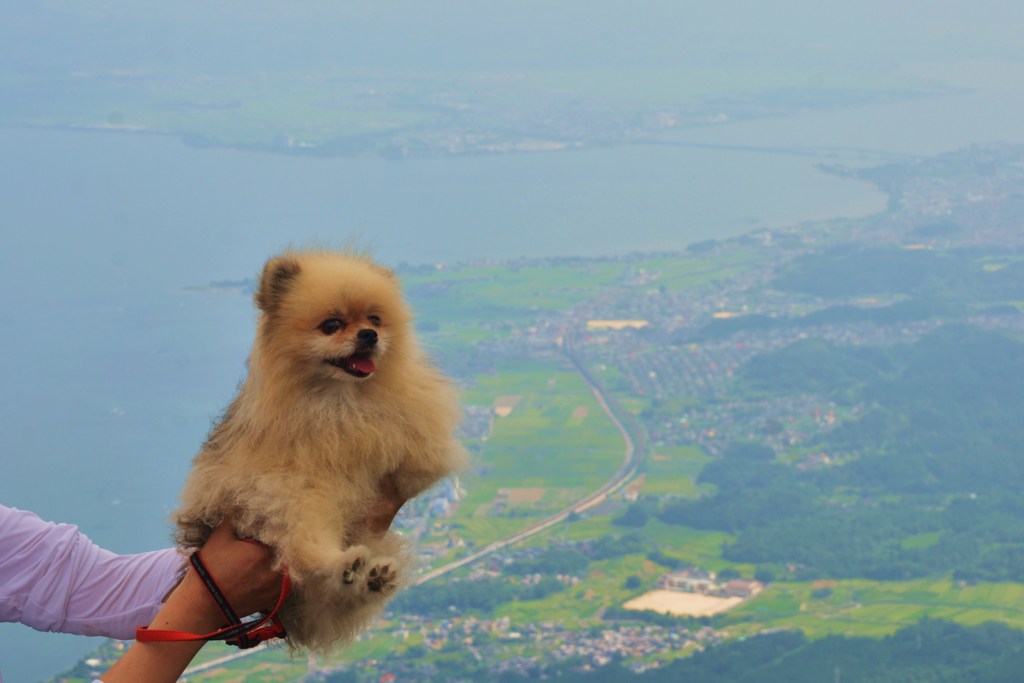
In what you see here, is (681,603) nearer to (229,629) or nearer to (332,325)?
(332,325)

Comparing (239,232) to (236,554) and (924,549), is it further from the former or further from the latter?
(236,554)

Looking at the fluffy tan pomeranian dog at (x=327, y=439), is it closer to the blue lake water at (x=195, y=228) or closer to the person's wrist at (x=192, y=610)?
the person's wrist at (x=192, y=610)

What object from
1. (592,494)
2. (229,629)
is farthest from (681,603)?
(229,629)

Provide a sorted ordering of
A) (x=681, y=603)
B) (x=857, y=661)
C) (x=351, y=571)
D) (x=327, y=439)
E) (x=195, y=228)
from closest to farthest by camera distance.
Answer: (x=351, y=571) → (x=327, y=439) → (x=857, y=661) → (x=681, y=603) → (x=195, y=228)

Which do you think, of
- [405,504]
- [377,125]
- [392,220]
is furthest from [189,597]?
[377,125]

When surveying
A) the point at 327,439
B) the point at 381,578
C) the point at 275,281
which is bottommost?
the point at 381,578

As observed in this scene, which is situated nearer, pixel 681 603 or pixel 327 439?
pixel 327 439

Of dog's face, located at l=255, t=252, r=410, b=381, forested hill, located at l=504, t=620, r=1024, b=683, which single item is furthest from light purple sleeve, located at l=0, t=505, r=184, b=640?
forested hill, located at l=504, t=620, r=1024, b=683
